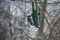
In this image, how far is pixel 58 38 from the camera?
162 cm

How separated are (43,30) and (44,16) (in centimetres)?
15

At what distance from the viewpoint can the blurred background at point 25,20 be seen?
1.56 meters

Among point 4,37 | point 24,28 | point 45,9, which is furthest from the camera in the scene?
point 4,37

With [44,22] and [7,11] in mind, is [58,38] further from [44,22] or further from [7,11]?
[7,11]

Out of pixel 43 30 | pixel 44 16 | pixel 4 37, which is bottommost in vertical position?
pixel 4 37

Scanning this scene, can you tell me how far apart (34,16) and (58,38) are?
0.41 meters

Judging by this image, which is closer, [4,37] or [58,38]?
[58,38]

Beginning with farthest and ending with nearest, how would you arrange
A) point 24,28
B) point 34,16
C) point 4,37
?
point 4,37 < point 24,28 < point 34,16

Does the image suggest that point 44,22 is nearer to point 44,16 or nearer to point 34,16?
point 44,16

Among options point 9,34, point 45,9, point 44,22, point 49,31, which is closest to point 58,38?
point 49,31

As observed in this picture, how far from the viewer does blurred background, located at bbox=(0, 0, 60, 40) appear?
1562mm

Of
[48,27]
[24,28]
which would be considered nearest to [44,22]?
[48,27]

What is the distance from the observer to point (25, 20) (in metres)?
1.64

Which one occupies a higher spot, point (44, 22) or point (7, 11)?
point (7, 11)
